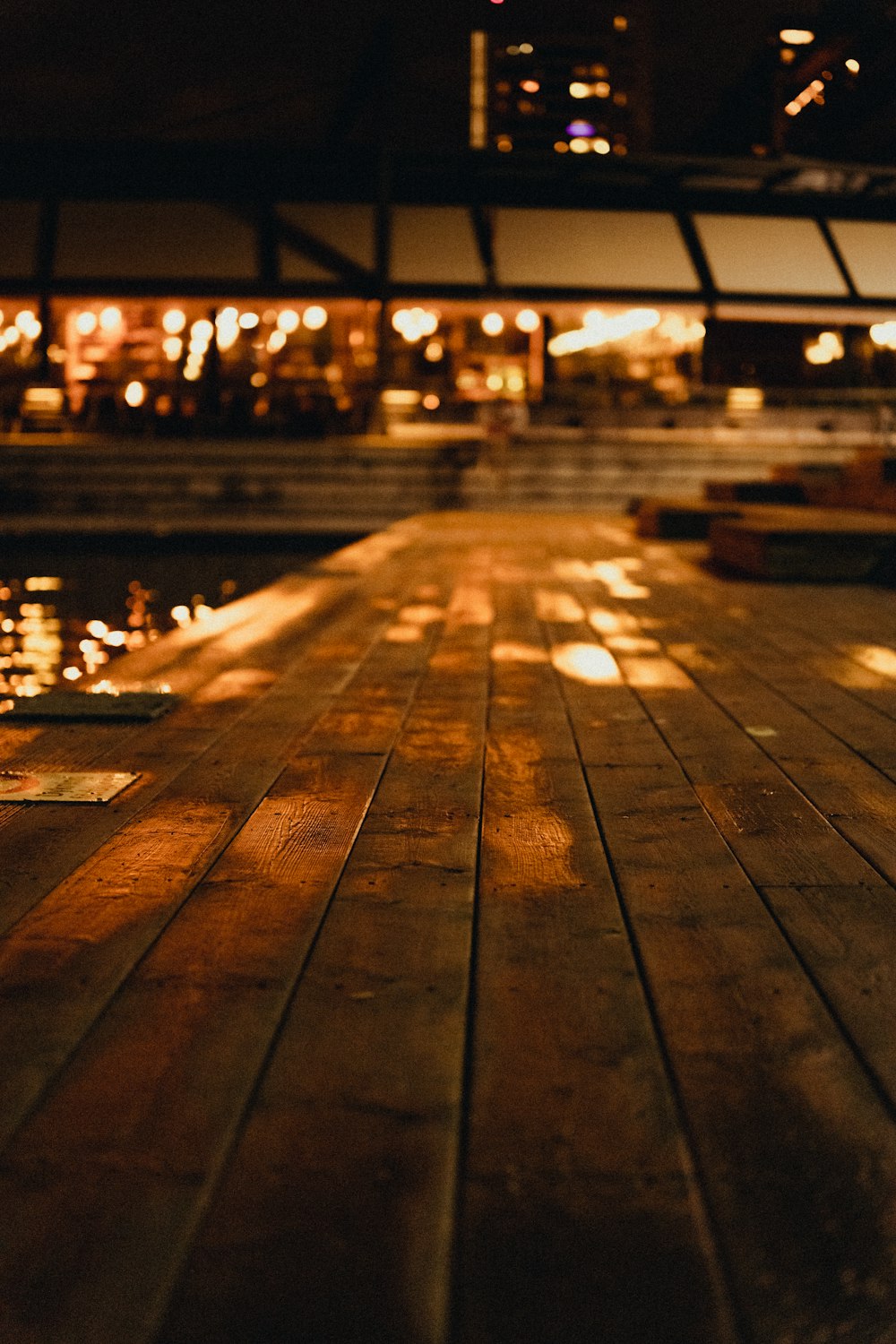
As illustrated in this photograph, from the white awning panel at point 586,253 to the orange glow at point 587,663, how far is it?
543 inches

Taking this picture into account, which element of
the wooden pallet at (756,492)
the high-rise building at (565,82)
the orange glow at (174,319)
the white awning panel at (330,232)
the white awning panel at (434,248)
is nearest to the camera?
the wooden pallet at (756,492)

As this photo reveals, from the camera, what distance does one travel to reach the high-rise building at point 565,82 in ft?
44.2

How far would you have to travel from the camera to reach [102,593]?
24.4 feet

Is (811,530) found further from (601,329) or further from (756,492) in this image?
(601,329)

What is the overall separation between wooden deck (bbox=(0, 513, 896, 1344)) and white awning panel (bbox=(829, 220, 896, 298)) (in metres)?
17.4

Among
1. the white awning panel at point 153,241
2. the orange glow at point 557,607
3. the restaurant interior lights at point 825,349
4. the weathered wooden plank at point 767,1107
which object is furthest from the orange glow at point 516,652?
the restaurant interior lights at point 825,349

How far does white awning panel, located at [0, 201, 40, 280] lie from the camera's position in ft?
53.9

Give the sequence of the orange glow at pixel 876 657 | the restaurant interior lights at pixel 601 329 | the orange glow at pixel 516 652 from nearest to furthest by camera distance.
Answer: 1. the orange glow at pixel 876 657
2. the orange glow at pixel 516 652
3. the restaurant interior lights at pixel 601 329

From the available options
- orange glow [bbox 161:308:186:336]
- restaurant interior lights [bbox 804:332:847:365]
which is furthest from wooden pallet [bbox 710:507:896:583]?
restaurant interior lights [bbox 804:332:847:365]

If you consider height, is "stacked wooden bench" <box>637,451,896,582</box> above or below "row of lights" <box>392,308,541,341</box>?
below

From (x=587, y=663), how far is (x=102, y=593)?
475cm

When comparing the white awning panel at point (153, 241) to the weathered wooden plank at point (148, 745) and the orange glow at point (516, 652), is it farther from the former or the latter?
the orange glow at point (516, 652)

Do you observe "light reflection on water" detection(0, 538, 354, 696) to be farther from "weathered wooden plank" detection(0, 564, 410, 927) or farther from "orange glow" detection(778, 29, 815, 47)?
"orange glow" detection(778, 29, 815, 47)

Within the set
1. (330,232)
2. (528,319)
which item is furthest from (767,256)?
(330,232)
